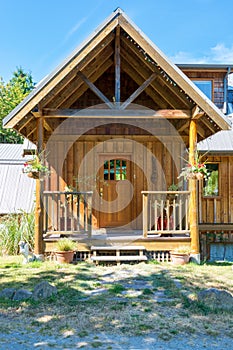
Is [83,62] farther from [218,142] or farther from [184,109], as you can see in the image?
[218,142]

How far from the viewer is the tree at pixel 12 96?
25.8 meters

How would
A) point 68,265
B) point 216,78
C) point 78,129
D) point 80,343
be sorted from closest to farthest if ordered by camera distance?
1. point 80,343
2. point 68,265
3. point 78,129
4. point 216,78

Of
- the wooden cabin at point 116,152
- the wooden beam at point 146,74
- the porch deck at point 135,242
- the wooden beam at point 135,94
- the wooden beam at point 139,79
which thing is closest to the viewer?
the wooden beam at point 135,94

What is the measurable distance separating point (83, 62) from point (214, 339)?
5.49 metres

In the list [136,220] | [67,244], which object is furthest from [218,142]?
[67,244]

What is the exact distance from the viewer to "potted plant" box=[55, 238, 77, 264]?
696 cm

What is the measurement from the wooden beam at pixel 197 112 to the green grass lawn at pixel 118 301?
3099 mm

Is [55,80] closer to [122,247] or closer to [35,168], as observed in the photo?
[35,168]

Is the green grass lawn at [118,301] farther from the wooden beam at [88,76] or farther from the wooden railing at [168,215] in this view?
the wooden beam at [88,76]

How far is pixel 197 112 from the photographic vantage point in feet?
22.9

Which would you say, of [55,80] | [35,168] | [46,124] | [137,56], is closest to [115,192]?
[46,124]

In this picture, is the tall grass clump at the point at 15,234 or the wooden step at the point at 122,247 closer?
the wooden step at the point at 122,247

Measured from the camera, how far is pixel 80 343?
11.1 feet

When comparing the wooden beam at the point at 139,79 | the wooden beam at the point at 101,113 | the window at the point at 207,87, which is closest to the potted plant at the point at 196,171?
the wooden beam at the point at 101,113
